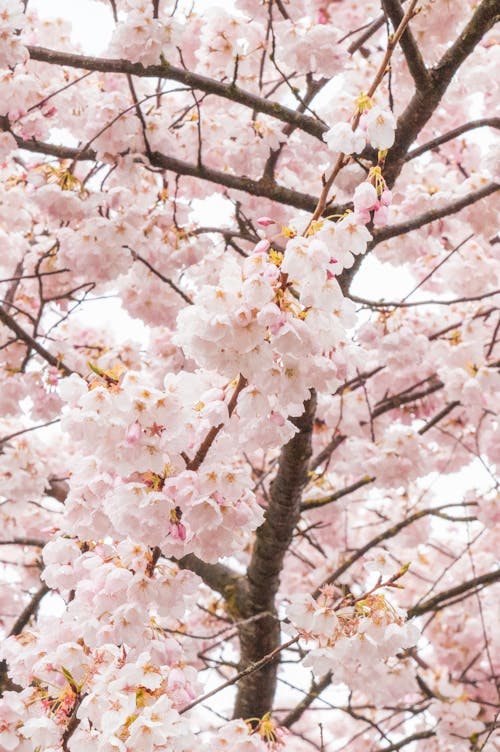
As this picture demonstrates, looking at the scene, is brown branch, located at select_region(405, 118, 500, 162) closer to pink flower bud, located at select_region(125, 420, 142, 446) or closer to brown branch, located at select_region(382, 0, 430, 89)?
brown branch, located at select_region(382, 0, 430, 89)

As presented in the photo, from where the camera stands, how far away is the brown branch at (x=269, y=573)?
3.46 m

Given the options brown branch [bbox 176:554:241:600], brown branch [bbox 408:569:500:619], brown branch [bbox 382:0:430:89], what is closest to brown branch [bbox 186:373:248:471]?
brown branch [bbox 382:0:430:89]

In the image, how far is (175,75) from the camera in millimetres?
3180

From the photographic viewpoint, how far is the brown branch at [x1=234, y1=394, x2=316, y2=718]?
3.46 metres

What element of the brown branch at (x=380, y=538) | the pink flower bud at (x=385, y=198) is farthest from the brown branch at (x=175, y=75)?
the brown branch at (x=380, y=538)

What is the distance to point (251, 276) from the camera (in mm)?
A: 1710

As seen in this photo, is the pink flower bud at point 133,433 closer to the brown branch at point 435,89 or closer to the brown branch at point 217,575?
the brown branch at point 435,89

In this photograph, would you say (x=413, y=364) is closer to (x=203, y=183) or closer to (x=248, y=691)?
(x=203, y=183)

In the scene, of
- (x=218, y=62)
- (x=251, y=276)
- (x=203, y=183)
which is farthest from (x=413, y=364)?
(x=251, y=276)

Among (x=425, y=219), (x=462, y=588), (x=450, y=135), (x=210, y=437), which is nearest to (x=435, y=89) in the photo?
(x=450, y=135)

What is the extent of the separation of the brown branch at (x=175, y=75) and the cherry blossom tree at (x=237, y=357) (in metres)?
0.01

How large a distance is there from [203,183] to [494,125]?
1.82 meters

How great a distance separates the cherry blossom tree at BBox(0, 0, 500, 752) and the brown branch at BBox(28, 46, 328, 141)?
0.04 feet

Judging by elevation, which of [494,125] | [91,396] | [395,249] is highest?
[395,249]
